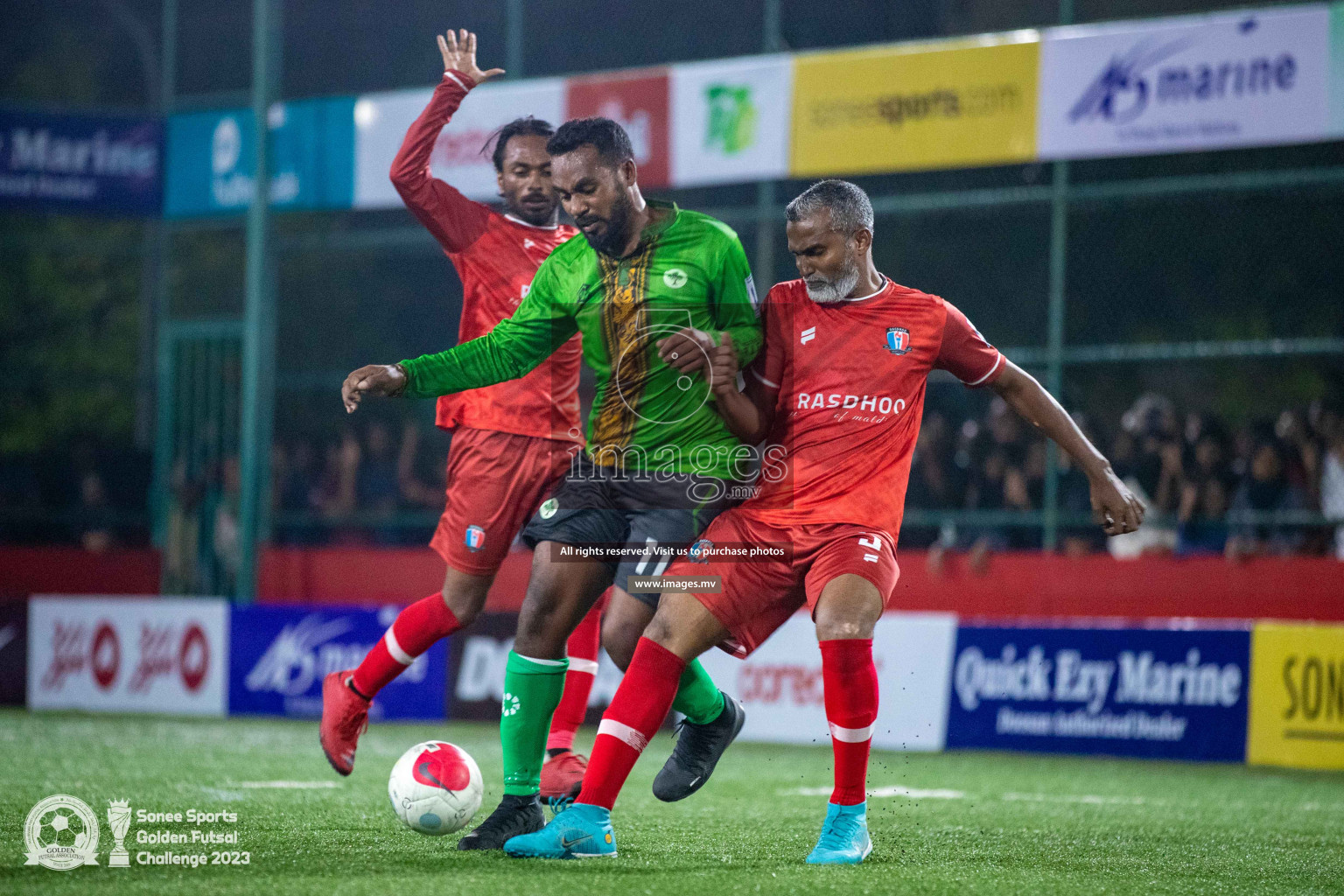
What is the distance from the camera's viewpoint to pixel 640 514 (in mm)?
5488

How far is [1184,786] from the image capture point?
857cm

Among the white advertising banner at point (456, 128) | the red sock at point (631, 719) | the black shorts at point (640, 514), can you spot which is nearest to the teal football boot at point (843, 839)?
the red sock at point (631, 719)

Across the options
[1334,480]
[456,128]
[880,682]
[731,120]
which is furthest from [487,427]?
[456,128]

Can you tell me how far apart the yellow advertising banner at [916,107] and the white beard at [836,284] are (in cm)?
667

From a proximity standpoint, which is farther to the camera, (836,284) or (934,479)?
(934,479)

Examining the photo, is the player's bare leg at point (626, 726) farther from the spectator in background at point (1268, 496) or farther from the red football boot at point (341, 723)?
the spectator in background at point (1268, 496)

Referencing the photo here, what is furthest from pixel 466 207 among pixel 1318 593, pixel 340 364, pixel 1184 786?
pixel 340 364

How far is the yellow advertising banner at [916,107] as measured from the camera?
38.2 feet

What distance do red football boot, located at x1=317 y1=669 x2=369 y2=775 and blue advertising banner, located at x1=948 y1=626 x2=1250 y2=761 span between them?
5.49 meters

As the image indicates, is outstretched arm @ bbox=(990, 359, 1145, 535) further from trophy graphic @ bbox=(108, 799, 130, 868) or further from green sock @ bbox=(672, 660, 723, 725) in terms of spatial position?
trophy graphic @ bbox=(108, 799, 130, 868)

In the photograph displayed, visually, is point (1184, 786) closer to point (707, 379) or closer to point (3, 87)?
point (707, 379)

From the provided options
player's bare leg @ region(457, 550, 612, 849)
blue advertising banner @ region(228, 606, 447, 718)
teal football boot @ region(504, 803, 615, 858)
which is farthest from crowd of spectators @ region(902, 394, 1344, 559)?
teal football boot @ region(504, 803, 615, 858)

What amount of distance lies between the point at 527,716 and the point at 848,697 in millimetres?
1069

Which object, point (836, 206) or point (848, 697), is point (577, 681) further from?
point (836, 206)
